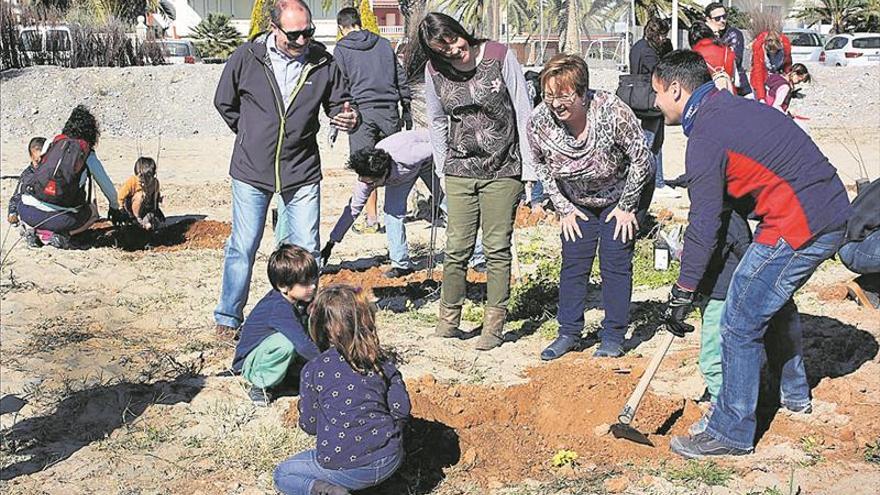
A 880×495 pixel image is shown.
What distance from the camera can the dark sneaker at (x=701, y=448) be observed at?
469cm

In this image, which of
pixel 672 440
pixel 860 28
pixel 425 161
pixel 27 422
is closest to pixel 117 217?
pixel 425 161

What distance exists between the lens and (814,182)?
438cm

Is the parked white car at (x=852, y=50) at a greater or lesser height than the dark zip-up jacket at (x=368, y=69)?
lesser

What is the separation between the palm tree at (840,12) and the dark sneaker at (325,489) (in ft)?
145

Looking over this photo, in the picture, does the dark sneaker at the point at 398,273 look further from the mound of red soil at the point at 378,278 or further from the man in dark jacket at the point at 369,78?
the man in dark jacket at the point at 369,78

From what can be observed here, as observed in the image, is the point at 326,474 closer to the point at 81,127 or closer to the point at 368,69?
the point at 368,69

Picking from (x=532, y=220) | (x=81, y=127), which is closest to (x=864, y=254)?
(x=532, y=220)

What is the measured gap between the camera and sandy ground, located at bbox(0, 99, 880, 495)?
4.65 m

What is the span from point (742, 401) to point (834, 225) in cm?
86

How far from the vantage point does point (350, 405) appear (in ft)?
13.5

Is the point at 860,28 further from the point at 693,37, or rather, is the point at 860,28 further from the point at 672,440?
the point at 672,440

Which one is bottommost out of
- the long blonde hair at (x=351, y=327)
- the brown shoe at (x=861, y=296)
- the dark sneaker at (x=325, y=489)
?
the brown shoe at (x=861, y=296)

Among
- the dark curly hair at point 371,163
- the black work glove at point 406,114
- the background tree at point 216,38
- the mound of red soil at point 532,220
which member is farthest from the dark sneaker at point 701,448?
the background tree at point 216,38

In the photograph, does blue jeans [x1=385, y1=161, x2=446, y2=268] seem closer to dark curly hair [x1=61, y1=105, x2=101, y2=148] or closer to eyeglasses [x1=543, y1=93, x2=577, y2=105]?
eyeglasses [x1=543, y1=93, x2=577, y2=105]
